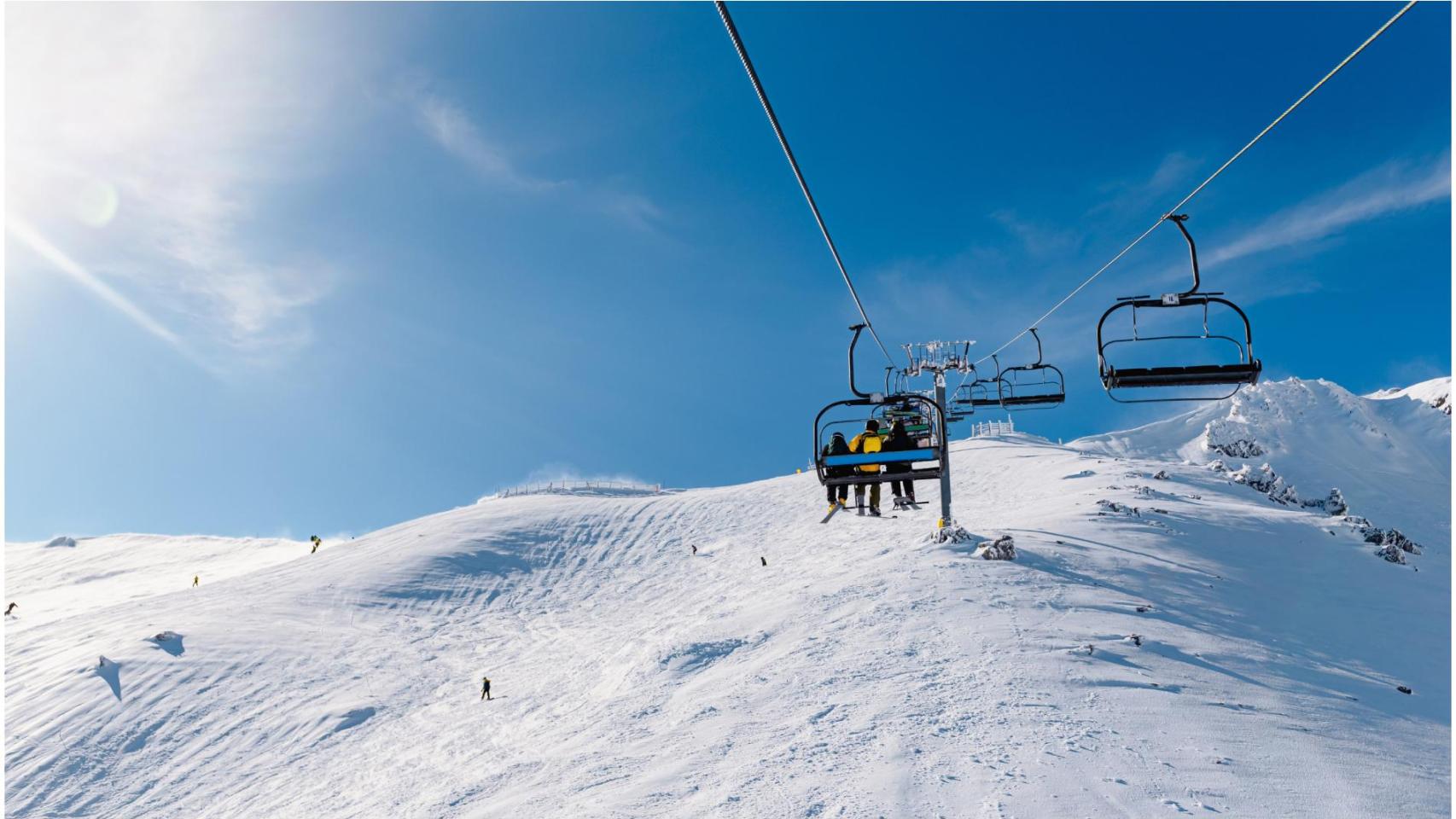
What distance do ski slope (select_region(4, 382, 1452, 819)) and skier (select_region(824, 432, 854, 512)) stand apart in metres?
3.52

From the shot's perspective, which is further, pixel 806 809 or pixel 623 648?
pixel 623 648

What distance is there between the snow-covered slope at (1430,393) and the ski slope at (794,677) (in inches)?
3809

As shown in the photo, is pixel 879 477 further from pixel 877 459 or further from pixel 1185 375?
pixel 1185 375

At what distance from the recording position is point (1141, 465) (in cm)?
4431

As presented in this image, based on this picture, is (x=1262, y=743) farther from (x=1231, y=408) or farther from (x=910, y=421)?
(x=1231, y=408)

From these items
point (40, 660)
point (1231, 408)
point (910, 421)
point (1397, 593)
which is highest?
point (1231, 408)

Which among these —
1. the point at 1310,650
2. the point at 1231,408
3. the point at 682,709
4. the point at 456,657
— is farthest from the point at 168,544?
the point at 1231,408

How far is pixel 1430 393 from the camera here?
114125mm

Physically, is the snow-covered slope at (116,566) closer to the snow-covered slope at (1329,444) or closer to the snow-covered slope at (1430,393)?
the snow-covered slope at (1329,444)

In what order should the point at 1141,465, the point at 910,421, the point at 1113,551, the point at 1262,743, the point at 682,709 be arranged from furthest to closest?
the point at 1141,465
the point at 1113,551
the point at 910,421
the point at 682,709
the point at 1262,743

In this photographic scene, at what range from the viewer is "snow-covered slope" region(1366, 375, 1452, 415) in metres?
109

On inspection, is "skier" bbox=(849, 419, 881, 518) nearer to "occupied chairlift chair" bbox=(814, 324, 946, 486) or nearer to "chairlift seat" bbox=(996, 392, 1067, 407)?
"occupied chairlift chair" bbox=(814, 324, 946, 486)

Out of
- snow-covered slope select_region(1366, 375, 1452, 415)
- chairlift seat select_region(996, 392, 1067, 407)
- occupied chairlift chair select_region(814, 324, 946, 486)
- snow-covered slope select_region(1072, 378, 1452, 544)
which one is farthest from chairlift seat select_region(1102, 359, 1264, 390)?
snow-covered slope select_region(1366, 375, 1452, 415)

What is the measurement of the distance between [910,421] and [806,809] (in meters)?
8.86
